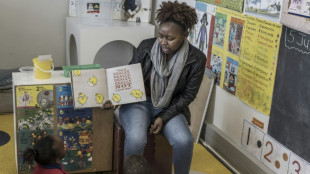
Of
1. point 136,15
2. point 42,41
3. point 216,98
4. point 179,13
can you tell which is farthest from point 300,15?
point 42,41

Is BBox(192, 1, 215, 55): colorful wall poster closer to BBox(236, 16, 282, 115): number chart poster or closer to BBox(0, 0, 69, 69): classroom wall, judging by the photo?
BBox(236, 16, 282, 115): number chart poster

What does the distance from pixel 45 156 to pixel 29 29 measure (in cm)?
217

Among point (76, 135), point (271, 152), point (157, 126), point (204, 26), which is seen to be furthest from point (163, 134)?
point (204, 26)

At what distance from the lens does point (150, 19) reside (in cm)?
388

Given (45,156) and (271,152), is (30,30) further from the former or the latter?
(271,152)

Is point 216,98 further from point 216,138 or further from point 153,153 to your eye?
point 153,153

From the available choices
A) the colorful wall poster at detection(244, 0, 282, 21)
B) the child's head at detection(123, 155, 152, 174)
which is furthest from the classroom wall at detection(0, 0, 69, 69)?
the child's head at detection(123, 155, 152, 174)

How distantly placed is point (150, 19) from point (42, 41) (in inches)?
40.8

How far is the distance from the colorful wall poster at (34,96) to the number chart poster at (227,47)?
47.1 inches

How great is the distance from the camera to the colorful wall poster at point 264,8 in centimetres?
230

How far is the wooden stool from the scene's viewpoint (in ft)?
7.85

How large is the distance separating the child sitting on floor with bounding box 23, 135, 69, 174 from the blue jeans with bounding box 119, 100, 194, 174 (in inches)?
17.5

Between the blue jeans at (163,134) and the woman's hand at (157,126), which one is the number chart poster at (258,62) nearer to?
the blue jeans at (163,134)


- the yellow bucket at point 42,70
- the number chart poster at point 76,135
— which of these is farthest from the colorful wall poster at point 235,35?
the yellow bucket at point 42,70
